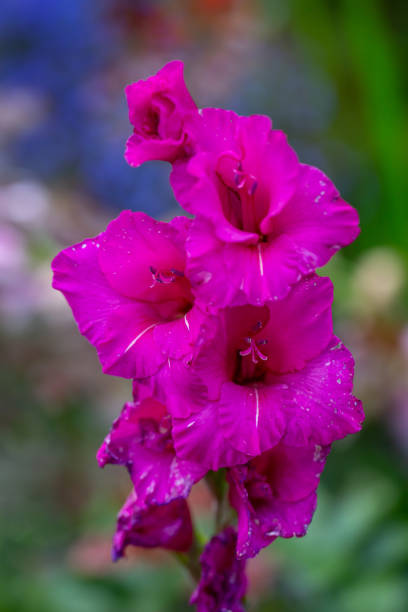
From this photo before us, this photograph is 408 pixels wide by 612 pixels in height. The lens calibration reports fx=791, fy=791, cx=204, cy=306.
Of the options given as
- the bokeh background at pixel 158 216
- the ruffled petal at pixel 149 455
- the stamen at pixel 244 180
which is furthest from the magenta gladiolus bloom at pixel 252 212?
the bokeh background at pixel 158 216

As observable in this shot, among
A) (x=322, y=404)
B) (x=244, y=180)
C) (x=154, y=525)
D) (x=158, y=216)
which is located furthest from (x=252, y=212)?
(x=158, y=216)

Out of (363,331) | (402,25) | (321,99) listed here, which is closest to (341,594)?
(363,331)

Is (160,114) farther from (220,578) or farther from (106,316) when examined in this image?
(220,578)

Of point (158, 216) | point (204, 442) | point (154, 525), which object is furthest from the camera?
point (158, 216)

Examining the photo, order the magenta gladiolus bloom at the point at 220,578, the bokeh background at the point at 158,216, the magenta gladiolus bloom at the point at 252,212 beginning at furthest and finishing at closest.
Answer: the bokeh background at the point at 158,216 < the magenta gladiolus bloom at the point at 220,578 < the magenta gladiolus bloom at the point at 252,212

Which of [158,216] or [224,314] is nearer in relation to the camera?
[224,314]

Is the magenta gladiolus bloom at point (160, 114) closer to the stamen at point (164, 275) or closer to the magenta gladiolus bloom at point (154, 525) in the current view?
the stamen at point (164, 275)
